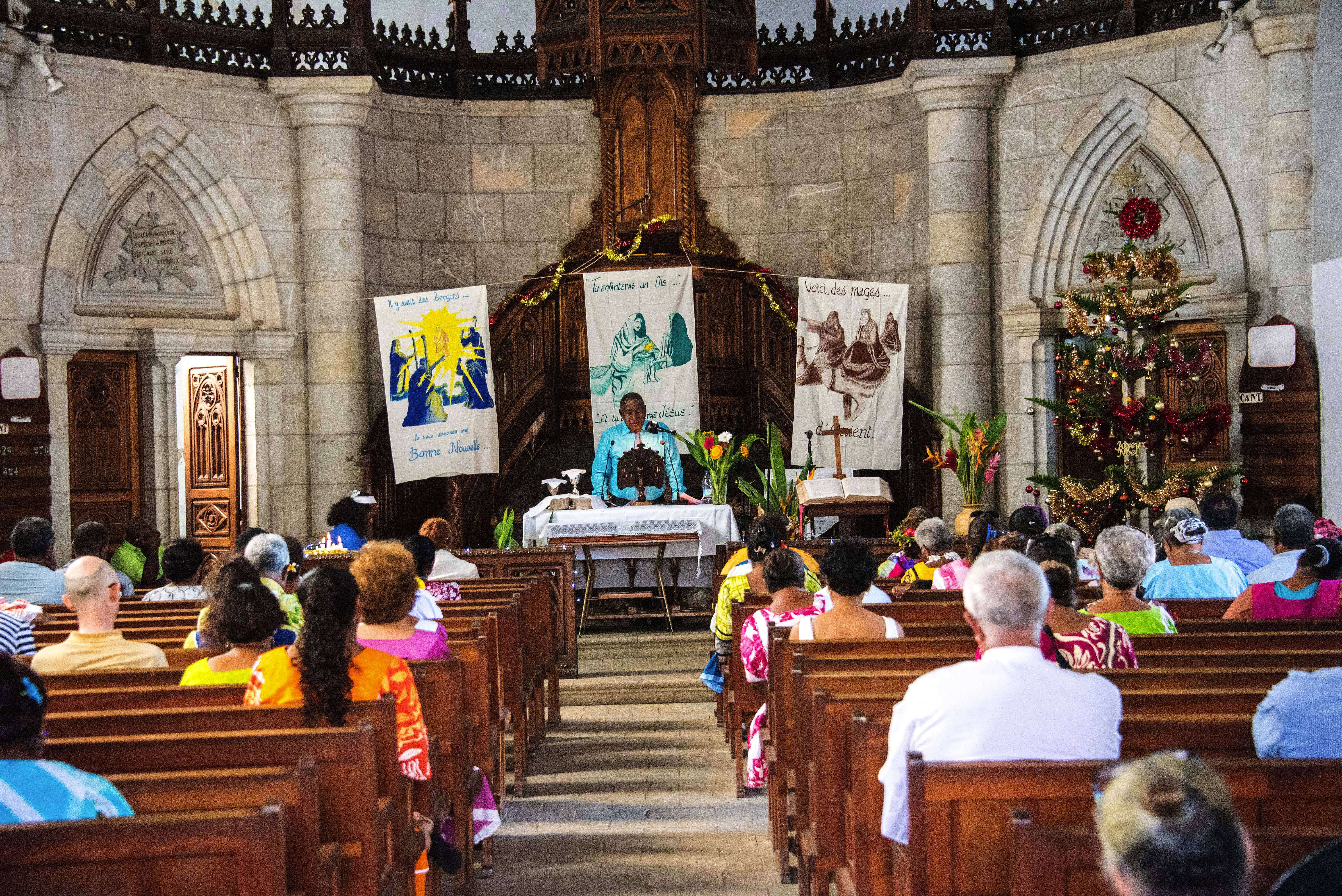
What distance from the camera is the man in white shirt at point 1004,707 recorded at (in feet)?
8.70

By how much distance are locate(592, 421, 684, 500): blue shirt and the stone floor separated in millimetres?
2798

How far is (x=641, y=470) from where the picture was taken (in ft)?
31.8

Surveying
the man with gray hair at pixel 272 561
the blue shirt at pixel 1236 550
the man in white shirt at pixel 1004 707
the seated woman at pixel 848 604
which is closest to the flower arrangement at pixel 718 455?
the blue shirt at pixel 1236 550

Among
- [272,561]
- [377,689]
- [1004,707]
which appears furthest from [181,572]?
[1004,707]

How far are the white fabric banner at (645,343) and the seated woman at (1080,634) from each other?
6.66m

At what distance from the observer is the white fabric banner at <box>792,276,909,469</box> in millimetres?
10523

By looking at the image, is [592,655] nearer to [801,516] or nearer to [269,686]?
[801,516]

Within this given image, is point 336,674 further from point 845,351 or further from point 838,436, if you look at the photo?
point 845,351

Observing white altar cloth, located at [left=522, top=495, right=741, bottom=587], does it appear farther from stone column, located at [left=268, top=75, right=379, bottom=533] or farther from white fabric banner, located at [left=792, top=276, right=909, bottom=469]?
stone column, located at [left=268, top=75, right=379, bottom=533]

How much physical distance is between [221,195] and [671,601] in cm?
490

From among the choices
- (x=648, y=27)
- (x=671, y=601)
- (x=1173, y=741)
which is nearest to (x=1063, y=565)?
(x=1173, y=741)

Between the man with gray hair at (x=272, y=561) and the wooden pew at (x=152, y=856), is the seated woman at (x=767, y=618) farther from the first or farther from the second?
the wooden pew at (x=152, y=856)

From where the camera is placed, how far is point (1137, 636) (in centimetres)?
415

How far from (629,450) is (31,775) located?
746cm
